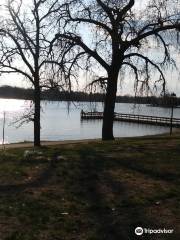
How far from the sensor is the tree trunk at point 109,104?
2522cm

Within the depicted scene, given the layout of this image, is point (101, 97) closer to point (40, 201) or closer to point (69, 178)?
point (69, 178)

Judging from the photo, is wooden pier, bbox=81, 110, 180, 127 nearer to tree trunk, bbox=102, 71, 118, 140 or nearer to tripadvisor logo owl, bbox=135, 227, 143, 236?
tree trunk, bbox=102, 71, 118, 140

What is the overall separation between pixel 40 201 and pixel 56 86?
16905 mm

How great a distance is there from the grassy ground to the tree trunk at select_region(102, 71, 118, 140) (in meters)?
12.9

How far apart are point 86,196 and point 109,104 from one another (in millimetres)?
17489

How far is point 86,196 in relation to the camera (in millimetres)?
8492

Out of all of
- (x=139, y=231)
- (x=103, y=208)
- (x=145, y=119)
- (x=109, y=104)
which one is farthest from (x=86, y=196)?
(x=145, y=119)

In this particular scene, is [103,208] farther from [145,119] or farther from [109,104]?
[145,119]

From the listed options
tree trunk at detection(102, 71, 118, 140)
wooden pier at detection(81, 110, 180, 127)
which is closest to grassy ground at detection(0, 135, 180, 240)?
tree trunk at detection(102, 71, 118, 140)

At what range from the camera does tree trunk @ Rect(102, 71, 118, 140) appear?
25219 mm

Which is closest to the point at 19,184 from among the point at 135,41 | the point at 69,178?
the point at 69,178

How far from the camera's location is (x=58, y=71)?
2384cm

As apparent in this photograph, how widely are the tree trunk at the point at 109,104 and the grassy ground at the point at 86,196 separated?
12.9m

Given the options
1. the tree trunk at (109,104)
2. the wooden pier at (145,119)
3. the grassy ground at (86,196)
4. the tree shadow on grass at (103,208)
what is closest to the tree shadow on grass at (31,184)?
the grassy ground at (86,196)
